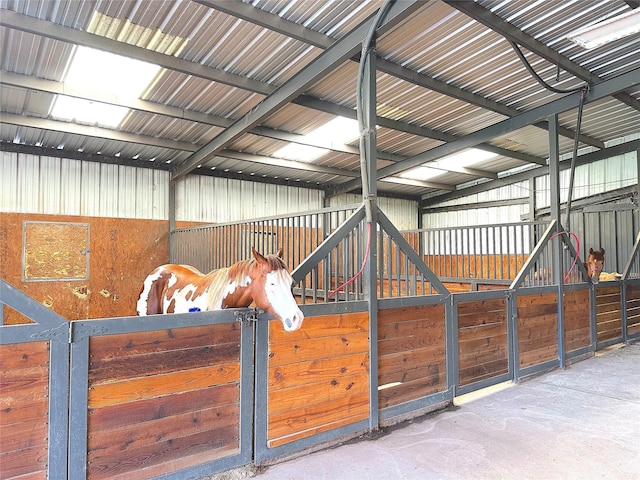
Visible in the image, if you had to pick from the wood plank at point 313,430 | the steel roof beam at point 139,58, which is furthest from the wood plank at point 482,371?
the steel roof beam at point 139,58

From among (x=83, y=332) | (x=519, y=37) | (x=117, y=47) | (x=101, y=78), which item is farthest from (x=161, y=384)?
(x=519, y=37)

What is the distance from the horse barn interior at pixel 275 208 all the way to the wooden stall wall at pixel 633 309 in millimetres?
45

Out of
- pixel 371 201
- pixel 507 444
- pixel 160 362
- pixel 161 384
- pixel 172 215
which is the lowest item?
pixel 507 444

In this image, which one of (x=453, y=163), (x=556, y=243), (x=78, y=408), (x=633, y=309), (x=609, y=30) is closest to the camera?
(x=78, y=408)

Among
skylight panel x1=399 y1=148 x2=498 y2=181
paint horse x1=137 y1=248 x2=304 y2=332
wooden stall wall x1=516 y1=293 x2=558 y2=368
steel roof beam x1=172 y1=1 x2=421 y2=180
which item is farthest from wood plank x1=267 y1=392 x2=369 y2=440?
skylight panel x1=399 y1=148 x2=498 y2=181

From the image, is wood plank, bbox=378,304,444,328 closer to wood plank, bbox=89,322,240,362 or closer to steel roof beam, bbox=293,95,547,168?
wood plank, bbox=89,322,240,362

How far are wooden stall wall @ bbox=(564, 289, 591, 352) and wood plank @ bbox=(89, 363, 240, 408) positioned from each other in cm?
392

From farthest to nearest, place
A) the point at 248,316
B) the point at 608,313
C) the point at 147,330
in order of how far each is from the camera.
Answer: the point at 608,313 → the point at 248,316 → the point at 147,330

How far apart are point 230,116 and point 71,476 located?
4.16m

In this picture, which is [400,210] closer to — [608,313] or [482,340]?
[608,313]

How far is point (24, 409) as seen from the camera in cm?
159

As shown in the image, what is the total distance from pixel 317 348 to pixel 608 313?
15.1ft

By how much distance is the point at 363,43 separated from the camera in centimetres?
299

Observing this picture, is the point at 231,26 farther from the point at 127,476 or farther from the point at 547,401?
the point at 547,401
